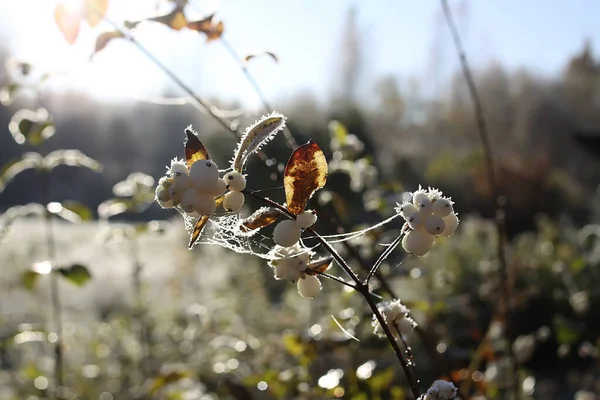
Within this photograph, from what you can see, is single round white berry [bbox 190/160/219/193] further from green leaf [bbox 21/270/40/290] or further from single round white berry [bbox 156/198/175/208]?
green leaf [bbox 21/270/40/290]

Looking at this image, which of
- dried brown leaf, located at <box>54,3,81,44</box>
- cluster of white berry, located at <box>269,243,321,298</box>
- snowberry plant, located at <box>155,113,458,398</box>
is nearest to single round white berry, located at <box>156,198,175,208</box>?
snowberry plant, located at <box>155,113,458,398</box>

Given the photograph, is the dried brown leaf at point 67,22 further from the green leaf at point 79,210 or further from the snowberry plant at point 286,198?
the green leaf at point 79,210

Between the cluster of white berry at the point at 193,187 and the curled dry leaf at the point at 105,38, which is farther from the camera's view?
the curled dry leaf at the point at 105,38

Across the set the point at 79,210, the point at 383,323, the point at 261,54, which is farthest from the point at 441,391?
the point at 79,210

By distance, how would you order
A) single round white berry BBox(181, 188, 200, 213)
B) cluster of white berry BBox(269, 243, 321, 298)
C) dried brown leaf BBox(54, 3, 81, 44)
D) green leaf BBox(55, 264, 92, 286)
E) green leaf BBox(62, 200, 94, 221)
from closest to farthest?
single round white berry BBox(181, 188, 200, 213)
cluster of white berry BBox(269, 243, 321, 298)
dried brown leaf BBox(54, 3, 81, 44)
green leaf BBox(55, 264, 92, 286)
green leaf BBox(62, 200, 94, 221)

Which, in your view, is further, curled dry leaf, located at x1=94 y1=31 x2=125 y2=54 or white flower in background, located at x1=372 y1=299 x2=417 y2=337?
curled dry leaf, located at x1=94 y1=31 x2=125 y2=54

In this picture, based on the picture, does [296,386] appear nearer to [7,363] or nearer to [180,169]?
[180,169]

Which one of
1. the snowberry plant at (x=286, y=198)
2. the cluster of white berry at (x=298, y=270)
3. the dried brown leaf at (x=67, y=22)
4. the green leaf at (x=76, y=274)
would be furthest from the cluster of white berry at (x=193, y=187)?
the green leaf at (x=76, y=274)
